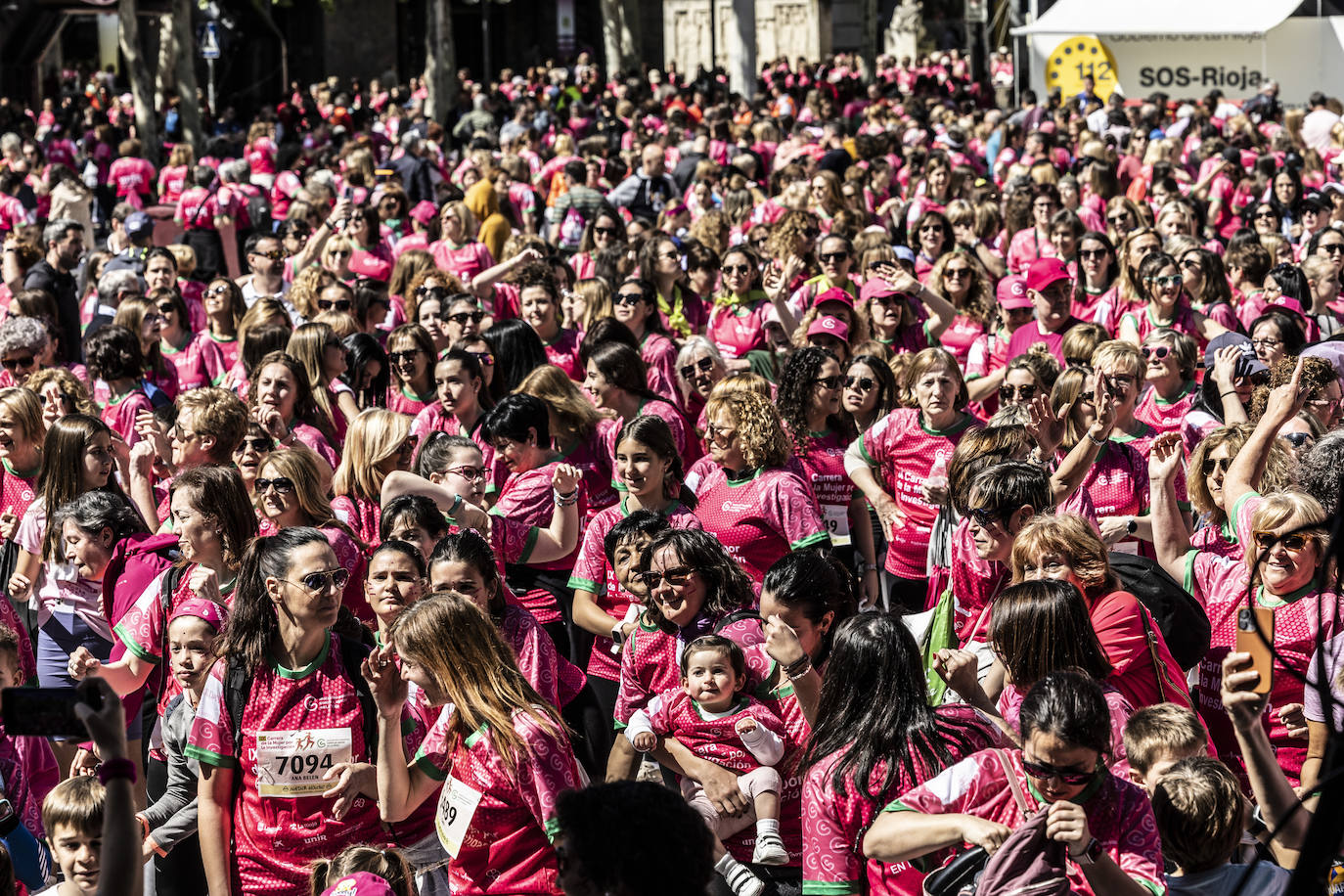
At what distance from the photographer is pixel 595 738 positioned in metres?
5.21

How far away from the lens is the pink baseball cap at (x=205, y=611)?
187 inches

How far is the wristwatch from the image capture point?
317 centimetres

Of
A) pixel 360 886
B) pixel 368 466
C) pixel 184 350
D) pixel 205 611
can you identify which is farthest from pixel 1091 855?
pixel 184 350

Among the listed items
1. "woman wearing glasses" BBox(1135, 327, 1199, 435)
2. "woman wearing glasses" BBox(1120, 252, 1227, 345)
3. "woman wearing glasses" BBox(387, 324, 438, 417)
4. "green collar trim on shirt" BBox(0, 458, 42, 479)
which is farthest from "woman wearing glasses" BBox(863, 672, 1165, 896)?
"woman wearing glasses" BBox(1120, 252, 1227, 345)

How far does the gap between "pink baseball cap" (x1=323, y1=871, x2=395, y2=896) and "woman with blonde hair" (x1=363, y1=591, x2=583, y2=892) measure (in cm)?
27

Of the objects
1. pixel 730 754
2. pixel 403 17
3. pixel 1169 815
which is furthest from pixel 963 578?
pixel 403 17

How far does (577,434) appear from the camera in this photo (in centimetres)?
679

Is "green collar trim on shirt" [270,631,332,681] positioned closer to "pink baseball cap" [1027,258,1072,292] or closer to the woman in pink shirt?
the woman in pink shirt

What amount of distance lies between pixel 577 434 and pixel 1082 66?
69.0ft

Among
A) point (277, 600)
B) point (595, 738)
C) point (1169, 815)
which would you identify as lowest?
point (595, 738)

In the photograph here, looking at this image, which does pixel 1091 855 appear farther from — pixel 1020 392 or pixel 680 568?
pixel 1020 392

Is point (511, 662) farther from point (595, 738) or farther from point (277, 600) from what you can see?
point (595, 738)

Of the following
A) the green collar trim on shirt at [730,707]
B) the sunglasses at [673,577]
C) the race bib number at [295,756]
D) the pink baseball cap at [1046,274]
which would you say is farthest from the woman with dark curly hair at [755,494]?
the pink baseball cap at [1046,274]

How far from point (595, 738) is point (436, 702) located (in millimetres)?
1242
